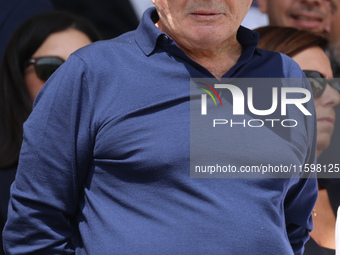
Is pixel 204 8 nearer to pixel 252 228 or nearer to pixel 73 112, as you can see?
pixel 73 112

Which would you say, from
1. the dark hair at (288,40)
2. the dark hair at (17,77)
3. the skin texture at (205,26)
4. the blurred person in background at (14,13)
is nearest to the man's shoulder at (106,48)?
the skin texture at (205,26)

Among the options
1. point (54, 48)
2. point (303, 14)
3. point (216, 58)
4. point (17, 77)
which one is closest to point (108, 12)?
point (54, 48)

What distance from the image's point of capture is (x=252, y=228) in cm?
159

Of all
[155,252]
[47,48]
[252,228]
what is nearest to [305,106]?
[252,228]

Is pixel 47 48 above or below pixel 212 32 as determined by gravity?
below

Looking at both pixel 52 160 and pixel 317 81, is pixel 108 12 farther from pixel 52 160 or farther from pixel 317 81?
pixel 52 160

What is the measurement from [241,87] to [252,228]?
1.30ft

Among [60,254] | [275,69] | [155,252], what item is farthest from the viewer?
[275,69]

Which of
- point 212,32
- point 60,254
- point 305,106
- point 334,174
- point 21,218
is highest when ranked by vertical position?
point 212,32

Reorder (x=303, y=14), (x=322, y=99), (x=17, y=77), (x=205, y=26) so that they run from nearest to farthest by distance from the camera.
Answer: (x=205, y=26) → (x=17, y=77) → (x=322, y=99) → (x=303, y=14)

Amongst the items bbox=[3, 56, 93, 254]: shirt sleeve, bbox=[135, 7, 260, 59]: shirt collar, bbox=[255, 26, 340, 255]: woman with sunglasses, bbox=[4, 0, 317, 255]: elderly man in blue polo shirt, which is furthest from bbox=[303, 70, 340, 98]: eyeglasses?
bbox=[3, 56, 93, 254]: shirt sleeve

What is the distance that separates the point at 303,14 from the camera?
9.20ft

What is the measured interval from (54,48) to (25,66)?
139 mm

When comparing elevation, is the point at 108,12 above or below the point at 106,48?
below
